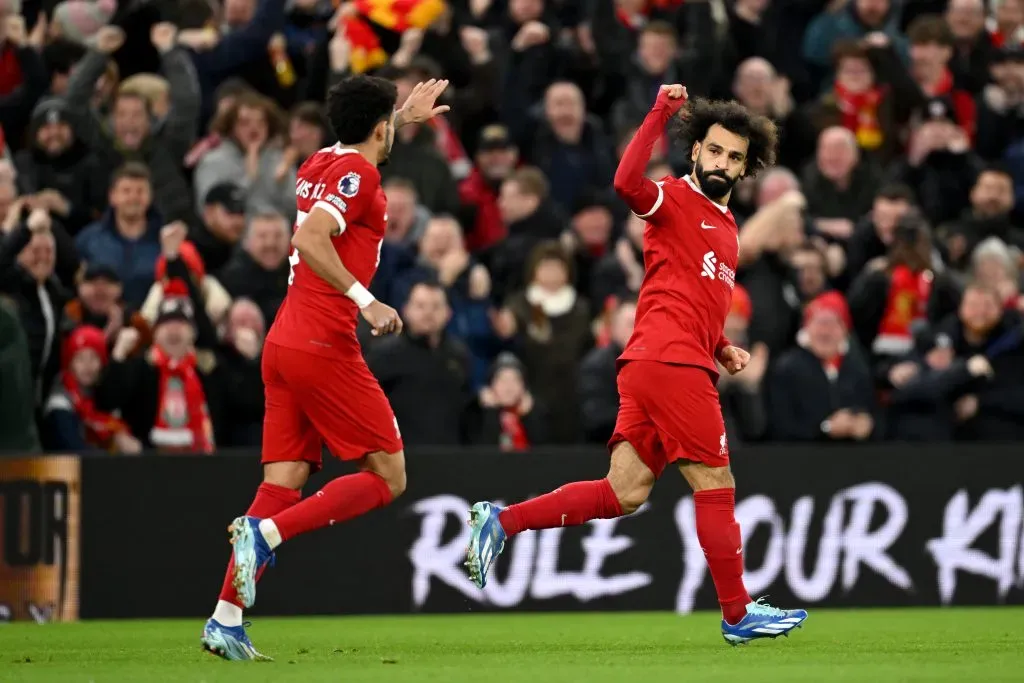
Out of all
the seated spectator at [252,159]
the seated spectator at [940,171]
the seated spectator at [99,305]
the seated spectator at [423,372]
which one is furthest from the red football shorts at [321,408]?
the seated spectator at [940,171]

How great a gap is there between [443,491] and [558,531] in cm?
76

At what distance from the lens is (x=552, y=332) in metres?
12.9

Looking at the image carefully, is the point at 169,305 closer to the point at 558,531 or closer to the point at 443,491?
the point at 443,491

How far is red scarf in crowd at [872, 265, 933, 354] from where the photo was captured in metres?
13.5

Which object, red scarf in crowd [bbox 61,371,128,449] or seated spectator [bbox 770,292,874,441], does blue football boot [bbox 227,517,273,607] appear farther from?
seated spectator [bbox 770,292,874,441]

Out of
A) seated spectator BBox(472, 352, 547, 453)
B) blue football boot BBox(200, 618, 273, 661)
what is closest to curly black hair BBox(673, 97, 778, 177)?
blue football boot BBox(200, 618, 273, 661)

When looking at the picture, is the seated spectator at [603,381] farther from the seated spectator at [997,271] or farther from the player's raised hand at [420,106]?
the player's raised hand at [420,106]

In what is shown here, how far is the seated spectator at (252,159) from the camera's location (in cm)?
1385

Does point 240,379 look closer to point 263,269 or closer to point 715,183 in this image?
point 263,269

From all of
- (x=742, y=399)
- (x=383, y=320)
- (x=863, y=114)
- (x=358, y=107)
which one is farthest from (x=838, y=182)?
(x=383, y=320)

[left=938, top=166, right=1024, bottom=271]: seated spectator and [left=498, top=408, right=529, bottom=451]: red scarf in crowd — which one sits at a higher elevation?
[left=938, top=166, right=1024, bottom=271]: seated spectator

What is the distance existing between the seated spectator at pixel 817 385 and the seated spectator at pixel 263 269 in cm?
334

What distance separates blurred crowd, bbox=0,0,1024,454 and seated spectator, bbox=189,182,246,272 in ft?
0.07

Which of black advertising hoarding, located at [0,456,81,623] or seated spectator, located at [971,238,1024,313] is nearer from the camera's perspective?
black advertising hoarding, located at [0,456,81,623]
